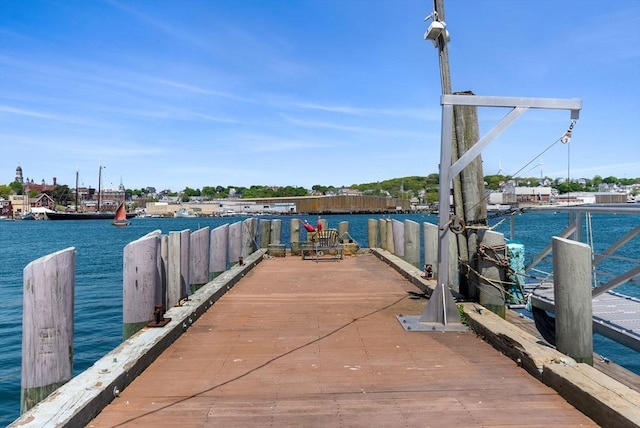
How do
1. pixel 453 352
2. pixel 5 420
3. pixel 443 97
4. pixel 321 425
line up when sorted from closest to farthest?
pixel 321 425 → pixel 453 352 → pixel 443 97 → pixel 5 420

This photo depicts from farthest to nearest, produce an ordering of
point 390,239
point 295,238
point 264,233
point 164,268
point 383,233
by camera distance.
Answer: point 295,238
point 264,233
point 383,233
point 390,239
point 164,268

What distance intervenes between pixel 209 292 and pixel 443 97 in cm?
487

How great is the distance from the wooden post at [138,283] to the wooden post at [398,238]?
9.80m

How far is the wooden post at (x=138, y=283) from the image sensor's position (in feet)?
19.5

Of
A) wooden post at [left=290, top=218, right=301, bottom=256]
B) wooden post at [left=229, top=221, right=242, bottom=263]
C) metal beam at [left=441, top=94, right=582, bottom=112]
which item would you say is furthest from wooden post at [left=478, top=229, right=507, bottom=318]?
wooden post at [left=290, top=218, right=301, bottom=256]

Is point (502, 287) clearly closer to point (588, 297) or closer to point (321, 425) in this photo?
point (588, 297)

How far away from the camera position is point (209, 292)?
870 centimetres

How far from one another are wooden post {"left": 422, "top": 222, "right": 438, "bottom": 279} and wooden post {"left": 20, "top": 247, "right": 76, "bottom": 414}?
270 inches

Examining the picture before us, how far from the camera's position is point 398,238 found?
50.5 ft

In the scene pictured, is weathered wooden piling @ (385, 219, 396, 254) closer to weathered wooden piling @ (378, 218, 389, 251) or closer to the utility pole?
weathered wooden piling @ (378, 218, 389, 251)

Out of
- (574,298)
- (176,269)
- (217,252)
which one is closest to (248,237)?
(217,252)

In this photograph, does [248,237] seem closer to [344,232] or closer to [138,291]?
[344,232]

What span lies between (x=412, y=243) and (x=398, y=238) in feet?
6.67

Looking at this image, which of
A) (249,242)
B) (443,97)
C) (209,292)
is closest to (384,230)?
(249,242)
